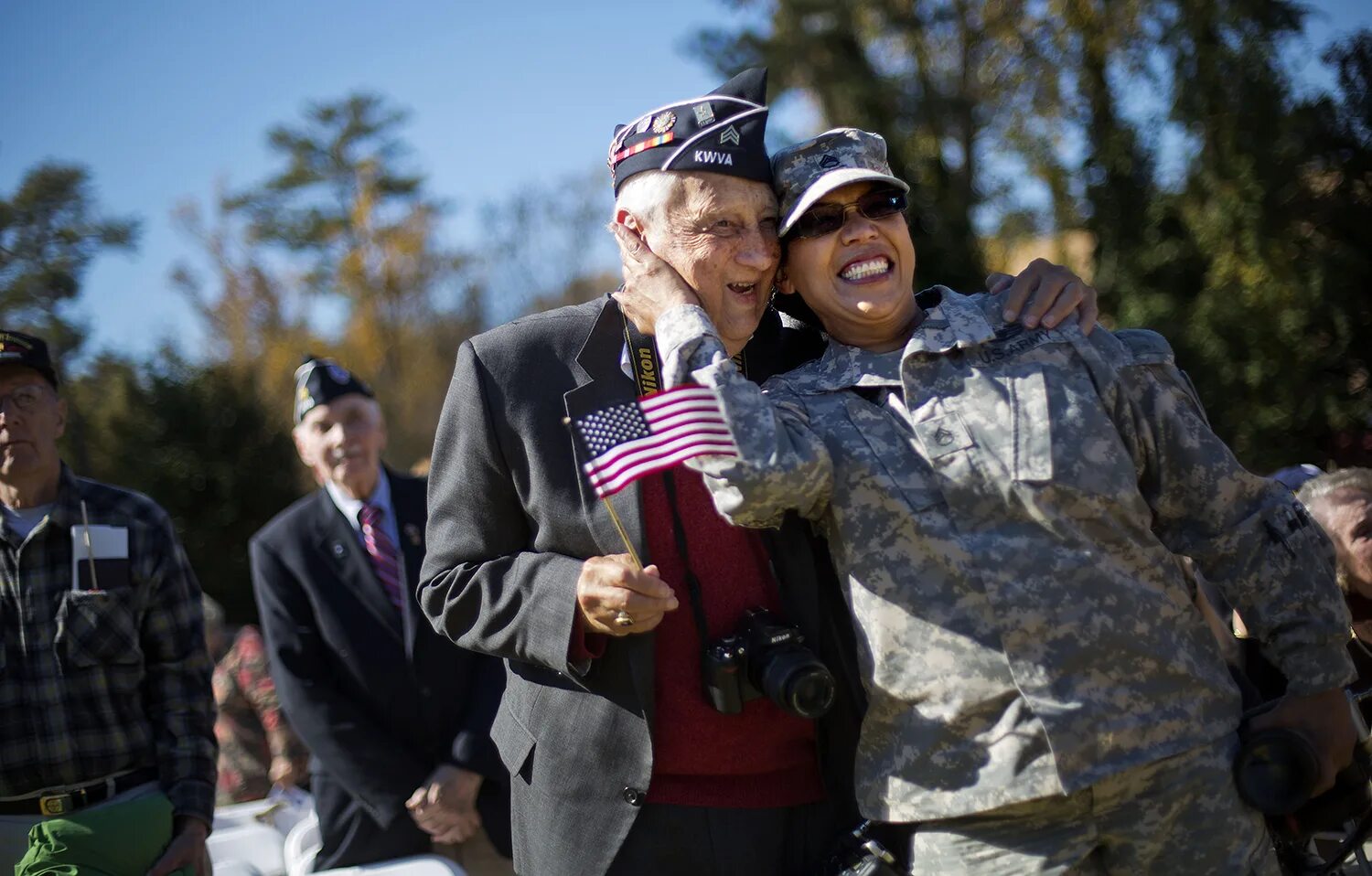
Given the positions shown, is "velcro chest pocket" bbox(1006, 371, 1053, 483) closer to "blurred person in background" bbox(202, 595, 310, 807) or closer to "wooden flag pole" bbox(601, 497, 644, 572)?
"wooden flag pole" bbox(601, 497, 644, 572)

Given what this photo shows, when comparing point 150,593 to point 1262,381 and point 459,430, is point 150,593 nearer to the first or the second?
point 459,430

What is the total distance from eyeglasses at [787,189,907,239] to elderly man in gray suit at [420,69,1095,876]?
0.09 m

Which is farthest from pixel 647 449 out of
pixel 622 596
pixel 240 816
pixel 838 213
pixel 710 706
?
pixel 240 816

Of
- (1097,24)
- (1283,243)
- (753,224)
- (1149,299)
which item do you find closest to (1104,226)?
(1149,299)

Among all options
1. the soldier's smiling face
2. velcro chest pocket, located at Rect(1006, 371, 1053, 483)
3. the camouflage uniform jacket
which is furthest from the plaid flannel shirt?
velcro chest pocket, located at Rect(1006, 371, 1053, 483)

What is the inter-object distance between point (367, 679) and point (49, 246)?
11.7 metres

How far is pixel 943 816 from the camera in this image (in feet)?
8.05

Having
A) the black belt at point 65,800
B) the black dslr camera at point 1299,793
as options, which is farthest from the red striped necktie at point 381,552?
the black dslr camera at point 1299,793

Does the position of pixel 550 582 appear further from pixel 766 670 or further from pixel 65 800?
pixel 65 800

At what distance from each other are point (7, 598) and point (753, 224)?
2795 millimetres

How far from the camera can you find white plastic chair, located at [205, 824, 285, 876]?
17.4 feet

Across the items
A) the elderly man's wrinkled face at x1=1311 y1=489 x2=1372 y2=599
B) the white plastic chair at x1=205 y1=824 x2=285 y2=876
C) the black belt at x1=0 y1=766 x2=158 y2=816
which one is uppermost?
the elderly man's wrinkled face at x1=1311 y1=489 x2=1372 y2=599

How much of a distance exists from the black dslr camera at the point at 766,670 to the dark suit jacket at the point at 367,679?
2124 millimetres

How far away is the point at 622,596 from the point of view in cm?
242
